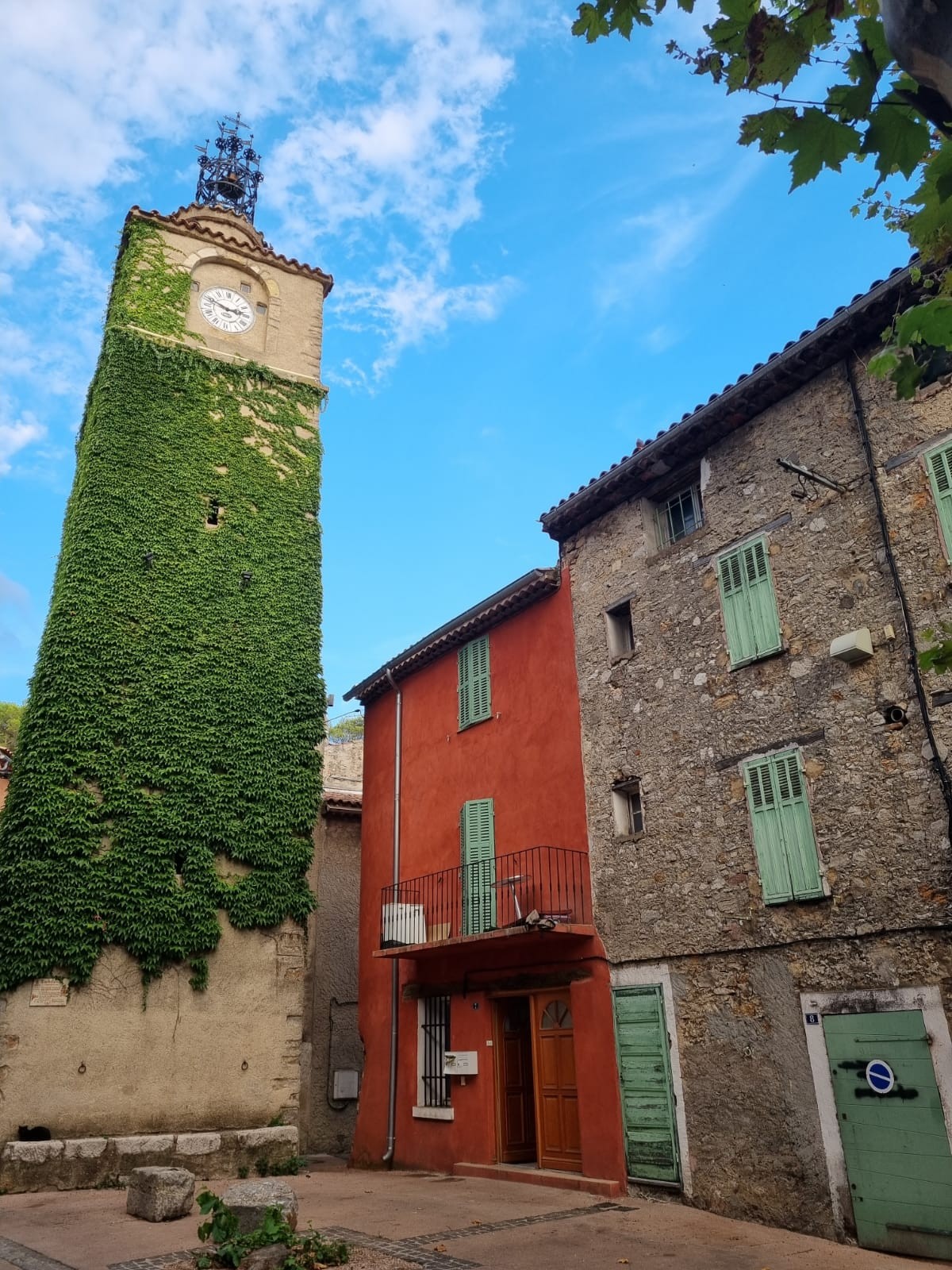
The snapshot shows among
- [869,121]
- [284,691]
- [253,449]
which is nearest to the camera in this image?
[869,121]

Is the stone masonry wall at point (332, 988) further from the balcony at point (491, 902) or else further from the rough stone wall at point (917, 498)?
the rough stone wall at point (917, 498)

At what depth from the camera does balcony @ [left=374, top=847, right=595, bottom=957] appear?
12.0 m

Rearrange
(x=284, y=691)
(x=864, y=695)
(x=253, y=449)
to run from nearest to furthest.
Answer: (x=864, y=695)
(x=284, y=691)
(x=253, y=449)

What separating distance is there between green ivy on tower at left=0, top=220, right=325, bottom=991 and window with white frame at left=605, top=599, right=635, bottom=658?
5459 mm

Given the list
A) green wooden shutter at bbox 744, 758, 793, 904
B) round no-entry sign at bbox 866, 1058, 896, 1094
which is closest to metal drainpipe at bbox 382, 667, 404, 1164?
green wooden shutter at bbox 744, 758, 793, 904

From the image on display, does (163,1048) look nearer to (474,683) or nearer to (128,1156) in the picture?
(128,1156)

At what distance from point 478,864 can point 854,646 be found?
7.09m

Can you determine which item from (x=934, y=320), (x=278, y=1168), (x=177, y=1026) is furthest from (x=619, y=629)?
(x=934, y=320)

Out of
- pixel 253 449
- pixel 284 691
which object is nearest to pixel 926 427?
pixel 284 691

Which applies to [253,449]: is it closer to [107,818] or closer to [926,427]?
[107,818]

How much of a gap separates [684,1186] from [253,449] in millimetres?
13239

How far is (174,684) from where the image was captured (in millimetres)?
14289

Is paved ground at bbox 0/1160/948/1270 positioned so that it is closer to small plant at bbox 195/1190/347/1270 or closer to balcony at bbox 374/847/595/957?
small plant at bbox 195/1190/347/1270

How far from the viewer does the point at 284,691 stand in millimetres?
15281
